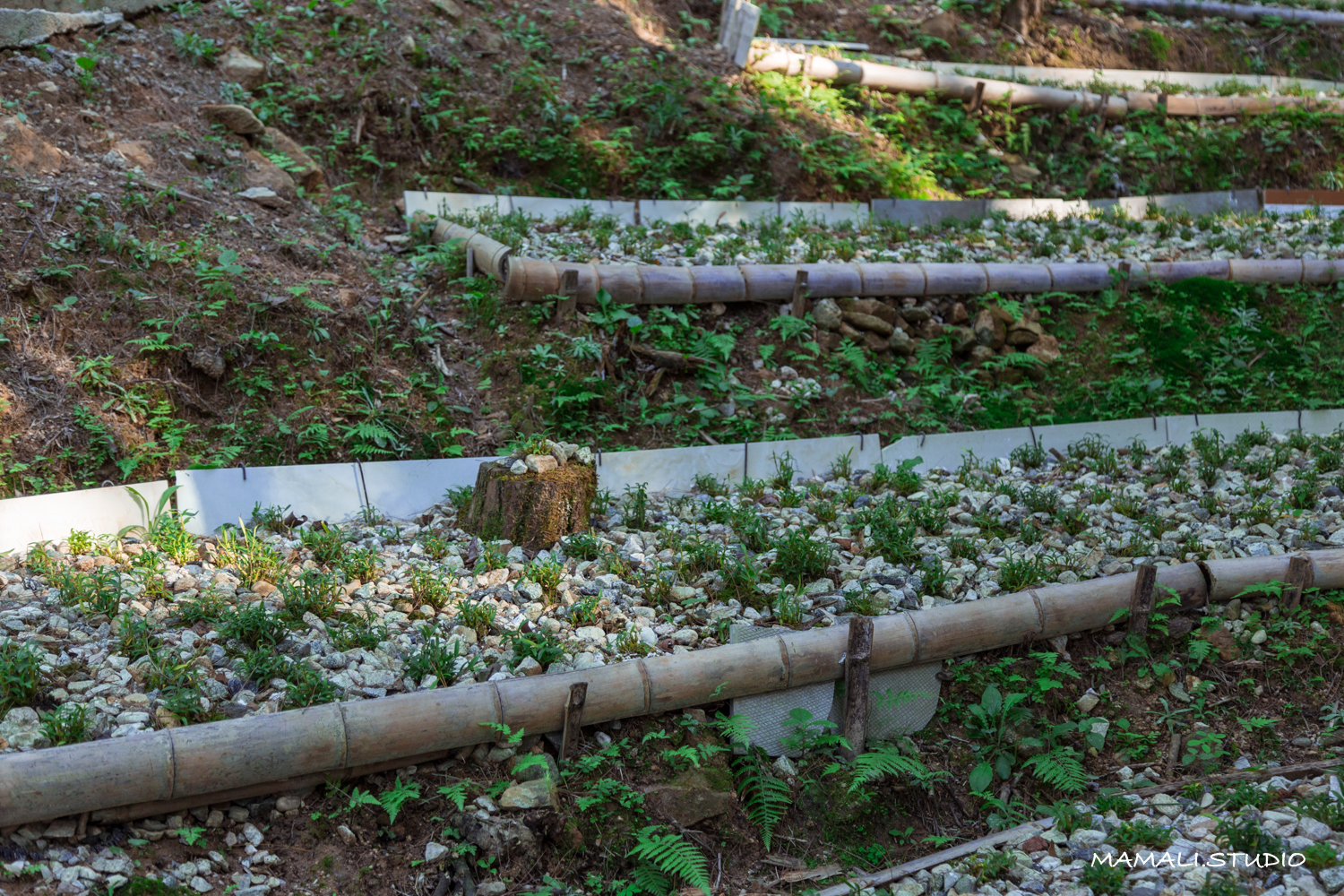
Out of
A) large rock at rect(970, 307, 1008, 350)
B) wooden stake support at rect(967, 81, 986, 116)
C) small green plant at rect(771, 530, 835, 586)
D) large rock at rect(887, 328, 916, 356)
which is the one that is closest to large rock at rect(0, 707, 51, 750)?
small green plant at rect(771, 530, 835, 586)

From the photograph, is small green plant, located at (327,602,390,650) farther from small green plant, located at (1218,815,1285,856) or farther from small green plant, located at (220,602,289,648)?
small green plant, located at (1218,815,1285,856)

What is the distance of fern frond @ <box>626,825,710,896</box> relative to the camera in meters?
3.31

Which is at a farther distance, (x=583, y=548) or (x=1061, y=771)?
(x=583, y=548)

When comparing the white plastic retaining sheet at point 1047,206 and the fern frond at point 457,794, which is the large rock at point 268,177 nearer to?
the white plastic retaining sheet at point 1047,206

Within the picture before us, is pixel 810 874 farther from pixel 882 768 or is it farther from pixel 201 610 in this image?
pixel 201 610

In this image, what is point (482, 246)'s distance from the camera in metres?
7.40

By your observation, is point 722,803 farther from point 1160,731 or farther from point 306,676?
point 1160,731

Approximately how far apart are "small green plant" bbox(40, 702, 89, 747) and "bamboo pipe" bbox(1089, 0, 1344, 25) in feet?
54.1

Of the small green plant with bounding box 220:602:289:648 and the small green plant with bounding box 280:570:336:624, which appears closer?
the small green plant with bounding box 220:602:289:648

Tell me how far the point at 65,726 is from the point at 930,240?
25.8 ft

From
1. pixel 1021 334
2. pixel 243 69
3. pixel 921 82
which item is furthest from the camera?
pixel 921 82

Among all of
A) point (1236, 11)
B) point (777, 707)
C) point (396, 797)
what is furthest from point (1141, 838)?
point (1236, 11)

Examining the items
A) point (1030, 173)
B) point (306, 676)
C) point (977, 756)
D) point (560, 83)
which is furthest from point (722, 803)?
point (1030, 173)

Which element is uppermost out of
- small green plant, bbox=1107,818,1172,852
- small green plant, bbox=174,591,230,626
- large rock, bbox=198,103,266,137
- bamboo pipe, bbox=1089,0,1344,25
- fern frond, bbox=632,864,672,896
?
bamboo pipe, bbox=1089,0,1344,25
